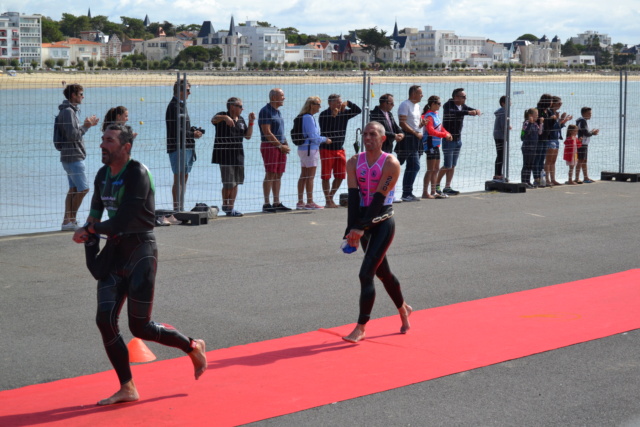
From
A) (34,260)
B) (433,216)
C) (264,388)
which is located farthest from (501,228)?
(264,388)

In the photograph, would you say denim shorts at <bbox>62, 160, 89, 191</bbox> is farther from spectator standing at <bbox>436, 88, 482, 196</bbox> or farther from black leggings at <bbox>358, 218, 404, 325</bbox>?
spectator standing at <bbox>436, 88, 482, 196</bbox>

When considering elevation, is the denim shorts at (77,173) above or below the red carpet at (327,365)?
above

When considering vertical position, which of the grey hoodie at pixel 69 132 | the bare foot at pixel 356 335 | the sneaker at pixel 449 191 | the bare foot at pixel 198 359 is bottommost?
the bare foot at pixel 356 335

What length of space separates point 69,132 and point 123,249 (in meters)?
6.49

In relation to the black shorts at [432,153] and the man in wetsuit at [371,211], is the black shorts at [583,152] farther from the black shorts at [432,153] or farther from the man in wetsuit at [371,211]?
the man in wetsuit at [371,211]

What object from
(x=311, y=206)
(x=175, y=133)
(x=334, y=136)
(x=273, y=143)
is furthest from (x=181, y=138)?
(x=334, y=136)

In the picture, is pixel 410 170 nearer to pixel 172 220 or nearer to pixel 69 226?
pixel 172 220

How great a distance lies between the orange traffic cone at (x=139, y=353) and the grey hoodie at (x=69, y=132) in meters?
5.43

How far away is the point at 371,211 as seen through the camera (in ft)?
21.9

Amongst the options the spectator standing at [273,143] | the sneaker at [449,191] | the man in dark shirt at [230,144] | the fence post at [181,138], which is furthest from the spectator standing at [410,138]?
the fence post at [181,138]

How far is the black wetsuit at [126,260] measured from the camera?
203 inches

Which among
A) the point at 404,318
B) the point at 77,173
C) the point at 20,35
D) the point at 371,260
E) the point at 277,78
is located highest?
the point at 20,35

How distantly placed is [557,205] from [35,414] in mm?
11264

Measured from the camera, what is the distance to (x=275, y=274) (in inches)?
361
